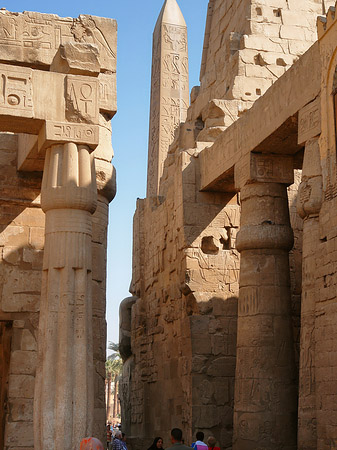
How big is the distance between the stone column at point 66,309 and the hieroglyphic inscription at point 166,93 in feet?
37.4

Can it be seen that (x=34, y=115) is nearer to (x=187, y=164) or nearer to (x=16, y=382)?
(x=16, y=382)

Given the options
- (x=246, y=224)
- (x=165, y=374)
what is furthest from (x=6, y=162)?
(x=165, y=374)

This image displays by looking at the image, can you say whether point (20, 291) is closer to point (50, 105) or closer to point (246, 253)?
point (50, 105)

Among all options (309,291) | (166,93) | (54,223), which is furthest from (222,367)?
(166,93)

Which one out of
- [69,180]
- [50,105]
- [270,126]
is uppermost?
[270,126]

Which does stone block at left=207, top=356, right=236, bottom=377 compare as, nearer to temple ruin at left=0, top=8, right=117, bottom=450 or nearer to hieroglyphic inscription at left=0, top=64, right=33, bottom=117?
temple ruin at left=0, top=8, right=117, bottom=450

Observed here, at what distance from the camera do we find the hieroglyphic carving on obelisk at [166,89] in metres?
19.4

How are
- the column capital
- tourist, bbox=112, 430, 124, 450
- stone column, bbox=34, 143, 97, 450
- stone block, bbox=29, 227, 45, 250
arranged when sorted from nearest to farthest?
stone column, bbox=34, 143, 97, 450 → the column capital → stone block, bbox=29, 227, 45, 250 → tourist, bbox=112, 430, 124, 450

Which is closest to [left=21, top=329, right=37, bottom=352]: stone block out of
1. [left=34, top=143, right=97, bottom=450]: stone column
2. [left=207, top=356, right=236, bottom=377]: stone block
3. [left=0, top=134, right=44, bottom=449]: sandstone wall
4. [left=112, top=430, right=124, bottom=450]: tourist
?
[left=0, top=134, right=44, bottom=449]: sandstone wall

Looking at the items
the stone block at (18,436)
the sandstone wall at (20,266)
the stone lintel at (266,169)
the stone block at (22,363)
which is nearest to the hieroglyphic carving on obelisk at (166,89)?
the stone lintel at (266,169)

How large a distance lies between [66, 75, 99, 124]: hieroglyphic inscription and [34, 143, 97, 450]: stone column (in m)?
0.35

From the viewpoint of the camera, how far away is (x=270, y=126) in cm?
1106

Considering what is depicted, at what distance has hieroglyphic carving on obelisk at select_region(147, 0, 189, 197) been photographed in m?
19.4

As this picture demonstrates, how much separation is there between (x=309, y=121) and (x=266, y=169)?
187cm
